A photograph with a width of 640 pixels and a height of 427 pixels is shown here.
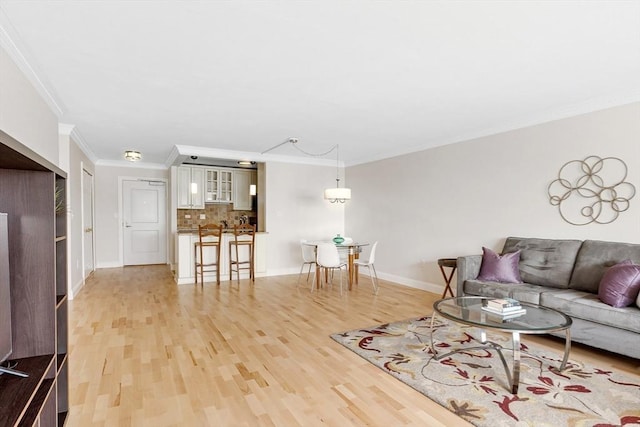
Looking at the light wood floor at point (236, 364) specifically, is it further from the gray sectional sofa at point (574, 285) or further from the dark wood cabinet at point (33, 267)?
the dark wood cabinet at point (33, 267)

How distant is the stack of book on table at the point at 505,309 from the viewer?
8.61ft

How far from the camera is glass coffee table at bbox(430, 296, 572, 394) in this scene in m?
2.31

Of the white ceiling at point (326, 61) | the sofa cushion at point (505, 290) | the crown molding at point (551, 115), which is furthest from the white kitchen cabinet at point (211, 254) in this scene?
the sofa cushion at point (505, 290)

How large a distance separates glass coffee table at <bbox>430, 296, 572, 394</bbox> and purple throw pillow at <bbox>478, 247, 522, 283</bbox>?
977 mm

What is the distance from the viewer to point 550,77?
2.98m

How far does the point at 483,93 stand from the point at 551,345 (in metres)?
2.46

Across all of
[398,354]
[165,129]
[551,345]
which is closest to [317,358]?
[398,354]

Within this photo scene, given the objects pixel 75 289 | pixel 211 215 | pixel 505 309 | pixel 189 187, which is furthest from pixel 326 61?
pixel 211 215

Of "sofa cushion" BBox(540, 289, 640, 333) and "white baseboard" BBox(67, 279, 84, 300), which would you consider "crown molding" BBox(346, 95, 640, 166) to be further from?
"white baseboard" BBox(67, 279, 84, 300)

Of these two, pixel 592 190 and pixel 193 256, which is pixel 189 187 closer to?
pixel 193 256

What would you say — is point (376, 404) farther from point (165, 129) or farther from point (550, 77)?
point (165, 129)

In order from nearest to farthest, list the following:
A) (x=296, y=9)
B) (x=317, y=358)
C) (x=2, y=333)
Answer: (x=2, y=333), (x=296, y=9), (x=317, y=358)

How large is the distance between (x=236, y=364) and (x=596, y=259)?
353cm

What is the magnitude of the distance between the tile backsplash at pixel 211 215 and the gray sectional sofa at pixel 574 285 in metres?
5.61
